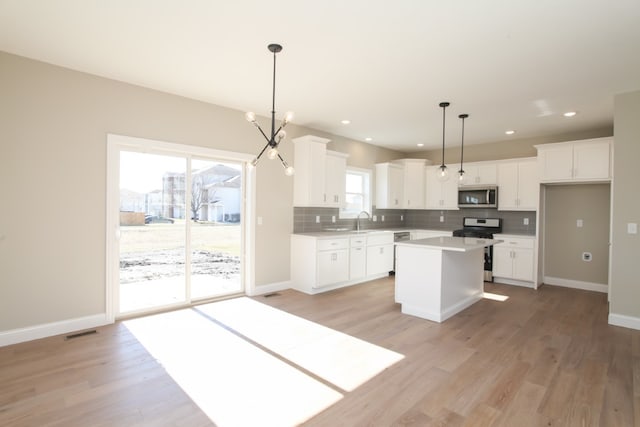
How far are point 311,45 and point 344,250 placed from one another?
337 cm

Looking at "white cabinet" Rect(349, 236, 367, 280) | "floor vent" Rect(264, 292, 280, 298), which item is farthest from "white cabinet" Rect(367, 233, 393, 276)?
"floor vent" Rect(264, 292, 280, 298)

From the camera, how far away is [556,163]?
529 cm

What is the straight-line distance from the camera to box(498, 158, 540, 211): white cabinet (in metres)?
5.71

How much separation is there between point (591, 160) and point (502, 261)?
81.4 inches

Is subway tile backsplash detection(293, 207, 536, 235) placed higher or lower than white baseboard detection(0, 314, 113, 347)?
higher

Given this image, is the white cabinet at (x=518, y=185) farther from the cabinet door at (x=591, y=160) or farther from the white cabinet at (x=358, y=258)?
the white cabinet at (x=358, y=258)

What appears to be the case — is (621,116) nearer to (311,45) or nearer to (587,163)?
(587,163)

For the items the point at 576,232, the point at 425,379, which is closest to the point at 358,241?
the point at 425,379

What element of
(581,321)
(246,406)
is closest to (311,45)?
(246,406)

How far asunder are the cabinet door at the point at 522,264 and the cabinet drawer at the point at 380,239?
2124 mm

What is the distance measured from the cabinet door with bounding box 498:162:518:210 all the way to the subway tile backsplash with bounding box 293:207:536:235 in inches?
14.8

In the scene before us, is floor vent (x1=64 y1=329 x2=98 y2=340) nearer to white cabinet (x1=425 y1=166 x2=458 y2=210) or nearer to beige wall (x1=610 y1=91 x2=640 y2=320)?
beige wall (x1=610 y1=91 x2=640 y2=320)

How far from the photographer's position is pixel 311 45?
9.33 feet

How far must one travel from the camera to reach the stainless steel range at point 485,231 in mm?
6000
